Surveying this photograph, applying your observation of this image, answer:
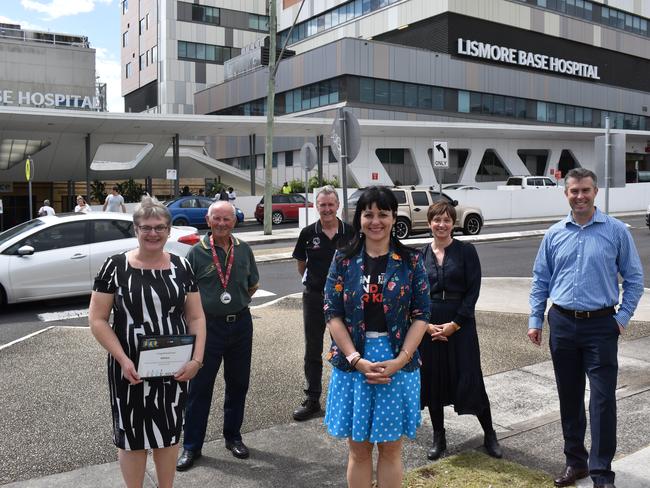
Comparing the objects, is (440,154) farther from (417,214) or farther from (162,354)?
(162,354)

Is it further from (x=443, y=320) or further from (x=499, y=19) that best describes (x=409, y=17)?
(x=443, y=320)

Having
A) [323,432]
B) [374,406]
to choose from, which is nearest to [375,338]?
[374,406]

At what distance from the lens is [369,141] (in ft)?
130

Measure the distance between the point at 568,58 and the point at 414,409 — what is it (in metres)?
57.7

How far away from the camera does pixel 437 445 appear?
453 centimetres

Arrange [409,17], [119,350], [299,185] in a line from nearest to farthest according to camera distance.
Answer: [119,350]
[299,185]
[409,17]

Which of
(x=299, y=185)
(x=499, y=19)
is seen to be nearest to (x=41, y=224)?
(x=299, y=185)

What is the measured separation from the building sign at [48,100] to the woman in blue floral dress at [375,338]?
35374mm

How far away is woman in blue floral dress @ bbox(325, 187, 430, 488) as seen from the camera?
3336 millimetres

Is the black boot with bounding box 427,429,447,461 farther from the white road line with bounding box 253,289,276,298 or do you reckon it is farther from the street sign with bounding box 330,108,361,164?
the white road line with bounding box 253,289,276,298

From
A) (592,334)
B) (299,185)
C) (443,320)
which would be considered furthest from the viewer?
(299,185)

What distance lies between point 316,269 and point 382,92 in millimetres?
40477

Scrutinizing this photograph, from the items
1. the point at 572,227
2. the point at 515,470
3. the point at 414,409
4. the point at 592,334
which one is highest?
the point at 572,227

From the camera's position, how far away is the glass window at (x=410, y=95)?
4531 centimetres
